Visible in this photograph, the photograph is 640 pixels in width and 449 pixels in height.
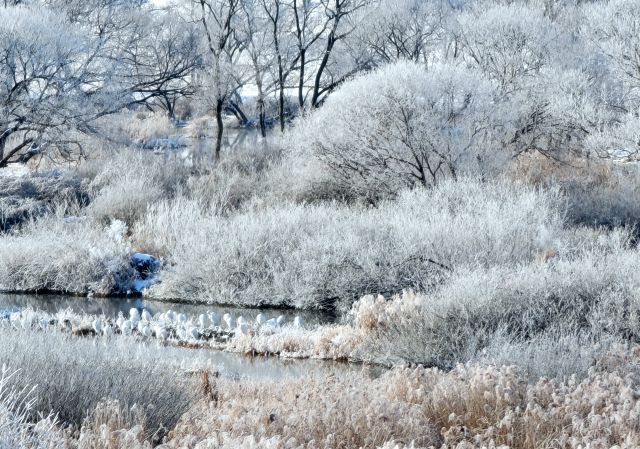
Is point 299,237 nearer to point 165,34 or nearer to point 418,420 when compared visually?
point 418,420

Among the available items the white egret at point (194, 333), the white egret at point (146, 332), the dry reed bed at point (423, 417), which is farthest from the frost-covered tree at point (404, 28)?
the dry reed bed at point (423, 417)

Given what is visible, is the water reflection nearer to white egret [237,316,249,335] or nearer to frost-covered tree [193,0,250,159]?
white egret [237,316,249,335]

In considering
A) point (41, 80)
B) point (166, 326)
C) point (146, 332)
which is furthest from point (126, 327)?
point (41, 80)

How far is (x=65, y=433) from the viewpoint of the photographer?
4379mm

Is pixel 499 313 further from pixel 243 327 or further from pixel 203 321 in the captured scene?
pixel 203 321

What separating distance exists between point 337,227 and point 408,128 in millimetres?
4835

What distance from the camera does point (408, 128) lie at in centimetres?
2005

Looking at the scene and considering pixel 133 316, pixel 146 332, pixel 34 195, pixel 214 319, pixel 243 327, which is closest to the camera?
pixel 146 332

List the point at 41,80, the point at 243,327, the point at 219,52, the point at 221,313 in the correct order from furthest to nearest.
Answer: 1. the point at 219,52
2. the point at 41,80
3. the point at 221,313
4. the point at 243,327

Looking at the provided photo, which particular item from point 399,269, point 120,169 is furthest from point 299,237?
point 120,169

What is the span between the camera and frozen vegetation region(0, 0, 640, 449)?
5589 millimetres

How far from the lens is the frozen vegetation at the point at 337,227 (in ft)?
18.3

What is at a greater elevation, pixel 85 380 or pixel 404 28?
pixel 404 28

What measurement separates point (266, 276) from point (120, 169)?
9682 mm
